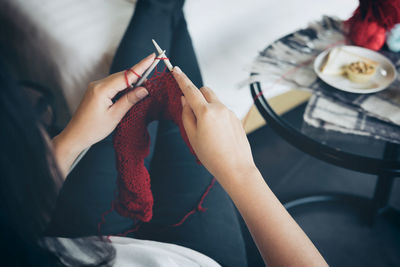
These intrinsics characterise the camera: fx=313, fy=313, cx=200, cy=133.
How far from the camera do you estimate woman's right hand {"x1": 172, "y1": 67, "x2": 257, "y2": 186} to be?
0.36m

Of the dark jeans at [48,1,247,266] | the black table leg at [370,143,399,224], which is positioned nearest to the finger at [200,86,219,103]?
the dark jeans at [48,1,247,266]

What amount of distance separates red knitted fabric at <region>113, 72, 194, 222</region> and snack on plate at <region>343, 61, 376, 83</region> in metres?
0.38

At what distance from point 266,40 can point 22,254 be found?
83cm

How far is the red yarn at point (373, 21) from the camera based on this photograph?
0.63m

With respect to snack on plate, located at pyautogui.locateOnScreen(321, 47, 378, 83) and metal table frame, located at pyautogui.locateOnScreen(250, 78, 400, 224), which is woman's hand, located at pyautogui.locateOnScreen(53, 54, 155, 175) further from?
snack on plate, located at pyautogui.locateOnScreen(321, 47, 378, 83)

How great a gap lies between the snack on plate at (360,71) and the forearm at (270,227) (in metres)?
0.39

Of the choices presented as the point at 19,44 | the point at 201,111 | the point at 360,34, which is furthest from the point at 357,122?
the point at 19,44

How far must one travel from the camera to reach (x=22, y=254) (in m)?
0.28

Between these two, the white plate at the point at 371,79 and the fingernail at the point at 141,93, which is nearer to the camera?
the fingernail at the point at 141,93

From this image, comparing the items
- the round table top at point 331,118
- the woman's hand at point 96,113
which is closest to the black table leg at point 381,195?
the round table top at point 331,118

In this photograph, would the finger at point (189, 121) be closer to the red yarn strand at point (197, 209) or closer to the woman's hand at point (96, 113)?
the woman's hand at point (96, 113)

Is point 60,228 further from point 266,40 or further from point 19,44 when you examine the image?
point 266,40

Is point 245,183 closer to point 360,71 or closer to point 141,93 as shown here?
point 141,93

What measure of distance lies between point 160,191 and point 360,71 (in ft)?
1.49
